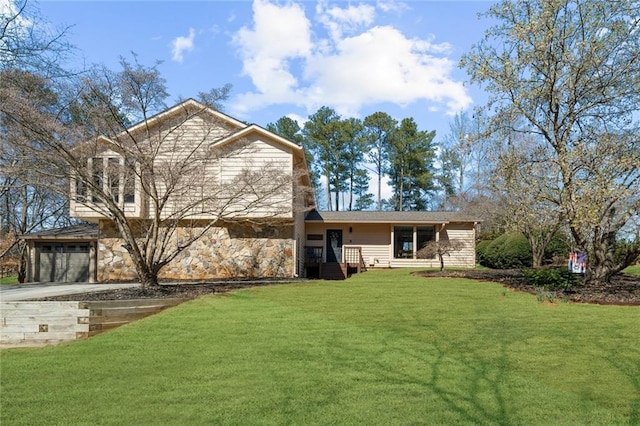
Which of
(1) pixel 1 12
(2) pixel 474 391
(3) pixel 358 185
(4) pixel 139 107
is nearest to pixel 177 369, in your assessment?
(2) pixel 474 391

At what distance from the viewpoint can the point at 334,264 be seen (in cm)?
1947

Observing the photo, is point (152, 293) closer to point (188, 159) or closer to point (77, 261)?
point (188, 159)

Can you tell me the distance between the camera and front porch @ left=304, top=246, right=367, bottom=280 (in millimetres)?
19219

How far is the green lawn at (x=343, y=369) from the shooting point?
413 cm

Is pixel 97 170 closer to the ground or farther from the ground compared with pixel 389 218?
farther from the ground

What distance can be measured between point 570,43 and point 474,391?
10.1 m

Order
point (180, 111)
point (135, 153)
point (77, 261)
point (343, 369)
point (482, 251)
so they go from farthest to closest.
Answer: point (482, 251)
point (77, 261)
point (180, 111)
point (135, 153)
point (343, 369)

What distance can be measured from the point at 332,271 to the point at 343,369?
553 inches

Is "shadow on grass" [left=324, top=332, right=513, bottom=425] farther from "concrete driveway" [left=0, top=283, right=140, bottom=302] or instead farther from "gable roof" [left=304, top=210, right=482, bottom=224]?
"gable roof" [left=304, top=210, right=482, bottom=224]

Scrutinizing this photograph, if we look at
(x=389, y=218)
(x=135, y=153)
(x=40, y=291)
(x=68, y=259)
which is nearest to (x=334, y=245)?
(x=389, y=218)

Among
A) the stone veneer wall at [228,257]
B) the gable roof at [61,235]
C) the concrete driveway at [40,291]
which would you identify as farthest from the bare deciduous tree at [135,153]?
the gable roof at [61,235]

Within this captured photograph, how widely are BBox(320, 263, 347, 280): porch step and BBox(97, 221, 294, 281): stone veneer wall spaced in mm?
2910

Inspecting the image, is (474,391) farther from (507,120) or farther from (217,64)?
(217,64)

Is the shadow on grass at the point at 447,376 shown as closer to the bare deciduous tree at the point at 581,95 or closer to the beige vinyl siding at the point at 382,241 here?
the bare deciduous tree at the point at 581,95
